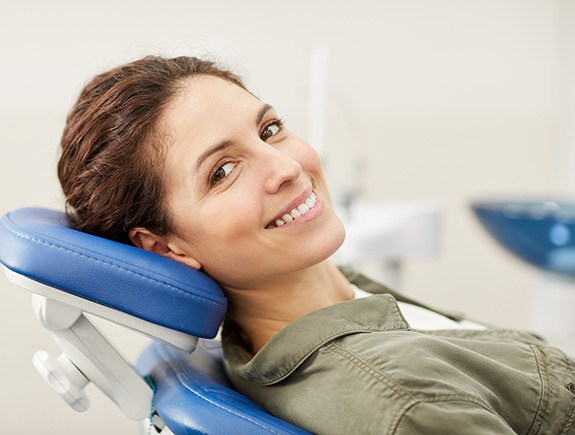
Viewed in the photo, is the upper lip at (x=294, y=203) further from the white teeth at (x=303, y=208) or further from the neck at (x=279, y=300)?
the neck at (x=279, y=300)

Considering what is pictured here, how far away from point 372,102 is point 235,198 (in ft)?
6.81

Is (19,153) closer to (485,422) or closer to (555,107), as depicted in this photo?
(485,422)

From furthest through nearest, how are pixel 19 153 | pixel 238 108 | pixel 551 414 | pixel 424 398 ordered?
pixel 19 153, pixel 238 108, pixel 551 414, pixel 424 398

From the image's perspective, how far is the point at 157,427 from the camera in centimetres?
110

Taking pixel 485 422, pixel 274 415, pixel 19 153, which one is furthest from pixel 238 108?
pixel 19 153

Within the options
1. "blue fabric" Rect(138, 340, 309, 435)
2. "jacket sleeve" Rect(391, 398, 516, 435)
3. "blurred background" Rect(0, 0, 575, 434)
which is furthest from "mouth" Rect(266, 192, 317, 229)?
"blurred background" Rect(0, 0, 575, 434)

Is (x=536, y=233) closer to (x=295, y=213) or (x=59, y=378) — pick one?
(x=295, y=213)

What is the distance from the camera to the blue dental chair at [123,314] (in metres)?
0.95

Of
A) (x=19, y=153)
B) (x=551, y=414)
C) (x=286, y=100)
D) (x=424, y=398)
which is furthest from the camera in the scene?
(x=286, y=100)

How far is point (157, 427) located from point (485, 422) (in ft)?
1.67

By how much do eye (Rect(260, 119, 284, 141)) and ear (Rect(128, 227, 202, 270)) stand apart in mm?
221

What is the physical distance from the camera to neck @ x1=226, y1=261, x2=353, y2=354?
3.76 feet

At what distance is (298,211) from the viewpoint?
1.09 m

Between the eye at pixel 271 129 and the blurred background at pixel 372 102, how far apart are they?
3.26ft
